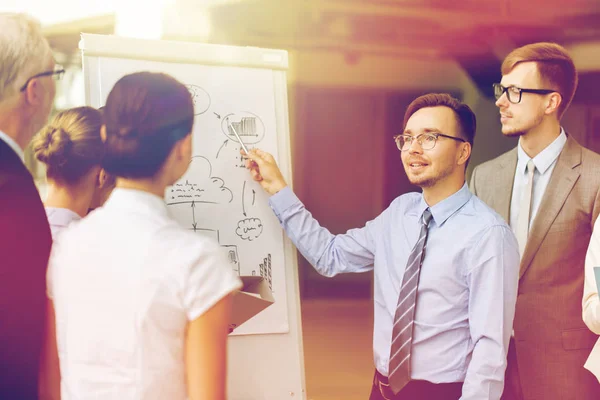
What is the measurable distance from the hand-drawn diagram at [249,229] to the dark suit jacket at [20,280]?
0.86m

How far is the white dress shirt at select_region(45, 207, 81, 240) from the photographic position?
159 centimetres

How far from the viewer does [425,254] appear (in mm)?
1871

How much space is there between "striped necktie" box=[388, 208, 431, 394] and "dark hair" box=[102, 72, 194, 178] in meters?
0.98

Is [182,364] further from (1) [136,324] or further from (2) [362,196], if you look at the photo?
(2) [362,196]

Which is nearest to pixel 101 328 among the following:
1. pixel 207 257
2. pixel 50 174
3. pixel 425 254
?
pixel 207 257

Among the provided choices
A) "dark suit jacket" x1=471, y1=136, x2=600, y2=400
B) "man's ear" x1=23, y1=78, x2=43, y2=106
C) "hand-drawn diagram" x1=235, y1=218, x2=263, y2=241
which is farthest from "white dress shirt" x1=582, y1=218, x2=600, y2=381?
"man's ear" x1=23, y1=78, x2=43, y2=106

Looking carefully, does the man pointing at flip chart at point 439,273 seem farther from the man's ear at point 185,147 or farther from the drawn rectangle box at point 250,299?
the man's ear at point 185,147

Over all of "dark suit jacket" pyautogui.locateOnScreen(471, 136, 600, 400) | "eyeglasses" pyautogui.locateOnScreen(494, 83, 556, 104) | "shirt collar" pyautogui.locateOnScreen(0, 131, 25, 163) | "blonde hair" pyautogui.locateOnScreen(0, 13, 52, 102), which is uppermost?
"blonde hair" pyautogui.locateOnScreen(0, 13, 52, 102)

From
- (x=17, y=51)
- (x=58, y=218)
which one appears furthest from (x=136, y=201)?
(x=58, y=218)

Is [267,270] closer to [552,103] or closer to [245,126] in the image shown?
[245,126]

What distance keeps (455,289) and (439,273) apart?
6 cm

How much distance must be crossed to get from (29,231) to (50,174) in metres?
0.41

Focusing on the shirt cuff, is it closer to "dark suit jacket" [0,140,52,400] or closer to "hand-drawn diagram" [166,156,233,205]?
"hand-drawn diagram" [166,156,233,205]

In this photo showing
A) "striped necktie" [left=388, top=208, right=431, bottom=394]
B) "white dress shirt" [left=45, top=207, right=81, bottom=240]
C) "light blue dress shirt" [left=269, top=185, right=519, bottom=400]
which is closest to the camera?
"white dress shirt" [left=45, top=207, right=81, bottom=240]
